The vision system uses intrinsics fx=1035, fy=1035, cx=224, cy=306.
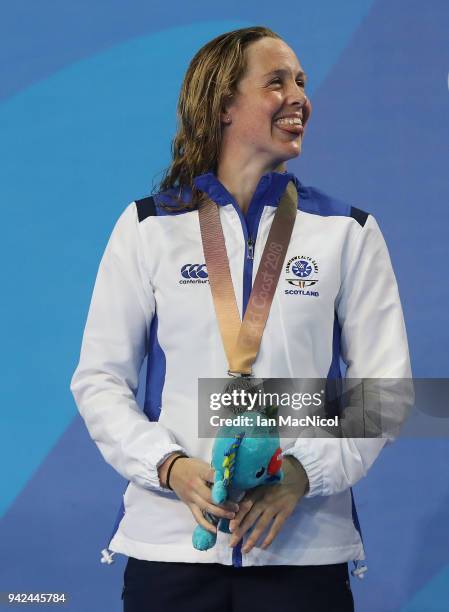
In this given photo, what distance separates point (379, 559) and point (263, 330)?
130 cm

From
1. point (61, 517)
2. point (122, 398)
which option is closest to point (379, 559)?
point (61, 517)

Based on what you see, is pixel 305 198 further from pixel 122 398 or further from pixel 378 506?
pixel 378 506

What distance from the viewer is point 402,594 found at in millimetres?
2738

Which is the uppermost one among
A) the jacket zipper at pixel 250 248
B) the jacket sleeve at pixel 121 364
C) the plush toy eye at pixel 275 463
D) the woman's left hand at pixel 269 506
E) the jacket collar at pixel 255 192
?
the jacket collar at pixel 255 192

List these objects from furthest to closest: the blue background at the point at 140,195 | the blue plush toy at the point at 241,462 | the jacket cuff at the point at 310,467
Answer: the blue background at the point at 140,195 < the jacket cuff at the point at 310,467 < the blue plush toy at the point at 241,462

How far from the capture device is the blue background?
2.76 m

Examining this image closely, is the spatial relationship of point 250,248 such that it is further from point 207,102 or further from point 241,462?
point 241,462

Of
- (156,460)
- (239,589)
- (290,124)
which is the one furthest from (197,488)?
(290,124)

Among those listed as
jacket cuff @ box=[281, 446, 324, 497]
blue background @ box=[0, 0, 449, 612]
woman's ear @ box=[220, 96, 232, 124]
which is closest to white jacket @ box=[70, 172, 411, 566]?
→ jacket cuff @ box=[281, 446, 324, 497]

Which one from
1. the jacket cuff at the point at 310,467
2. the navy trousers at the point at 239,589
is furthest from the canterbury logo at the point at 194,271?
the navy trousers at the point at 239,589

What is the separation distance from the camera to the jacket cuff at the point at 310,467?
1578 mm

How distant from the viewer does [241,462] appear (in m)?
1.47

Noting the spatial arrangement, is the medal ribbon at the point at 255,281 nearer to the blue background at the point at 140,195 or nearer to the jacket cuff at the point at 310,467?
the jacket cuff at the point at 310,467

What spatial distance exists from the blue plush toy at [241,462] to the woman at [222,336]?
24mm
